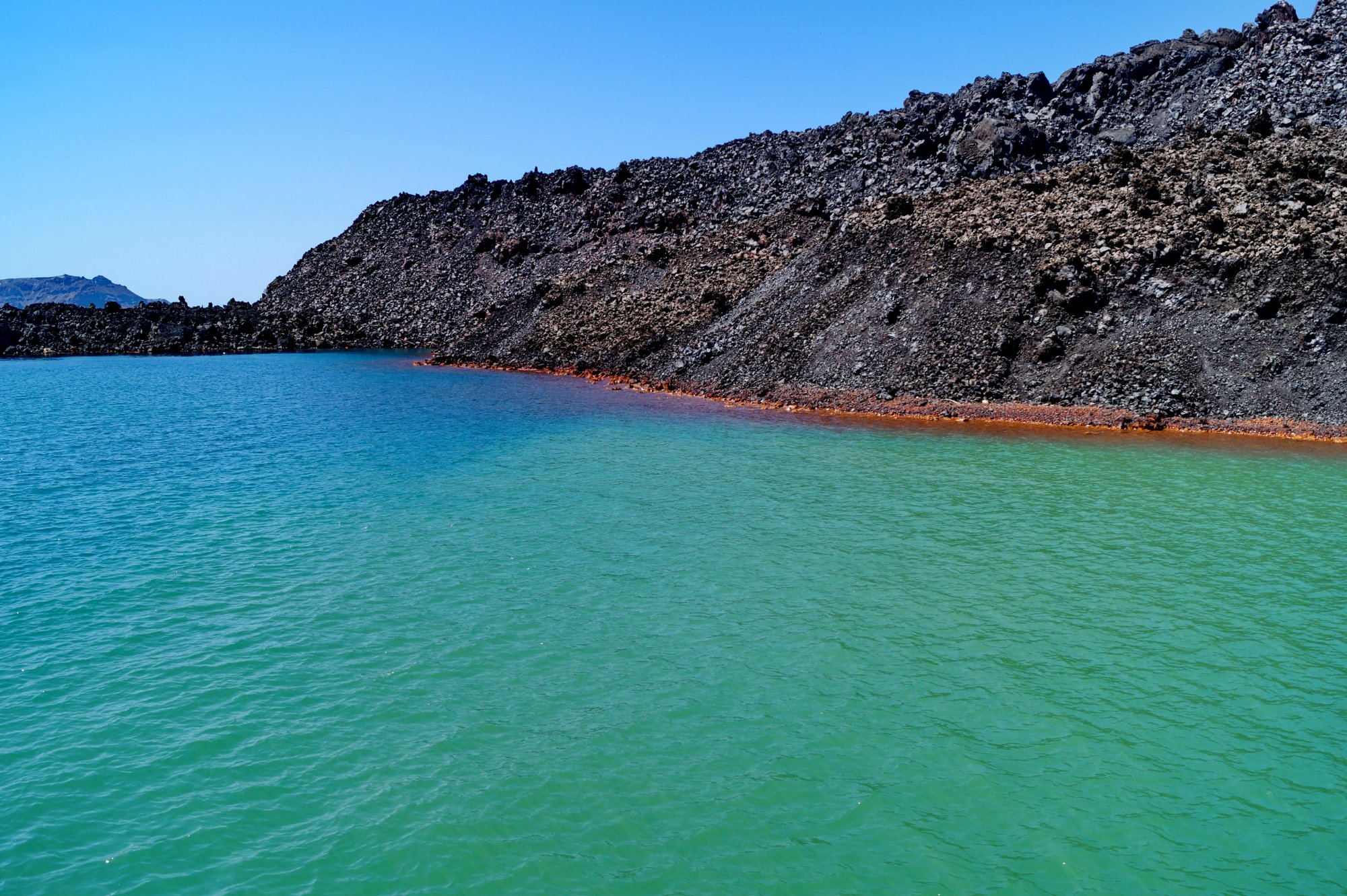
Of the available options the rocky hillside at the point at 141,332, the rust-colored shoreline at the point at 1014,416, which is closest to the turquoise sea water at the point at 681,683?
the rust-colored shoreline at the point at 1014,416

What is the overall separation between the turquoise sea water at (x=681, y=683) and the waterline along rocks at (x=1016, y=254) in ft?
30.9

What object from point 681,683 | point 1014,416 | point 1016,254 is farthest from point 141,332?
point 681,683

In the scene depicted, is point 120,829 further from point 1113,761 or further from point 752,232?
point 752,232

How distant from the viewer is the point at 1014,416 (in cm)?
3325

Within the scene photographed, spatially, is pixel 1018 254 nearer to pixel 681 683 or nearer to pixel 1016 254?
pixel 1016 254

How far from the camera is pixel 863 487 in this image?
23.4 metres

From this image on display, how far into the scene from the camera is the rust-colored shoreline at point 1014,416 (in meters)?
29.1

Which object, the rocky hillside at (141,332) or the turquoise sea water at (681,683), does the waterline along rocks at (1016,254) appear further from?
the rocky hillside at (141,332)

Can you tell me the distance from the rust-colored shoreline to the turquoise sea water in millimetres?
4955

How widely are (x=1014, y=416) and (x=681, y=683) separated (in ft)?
84.5

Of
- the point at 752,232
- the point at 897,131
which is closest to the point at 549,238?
the point at 752,232

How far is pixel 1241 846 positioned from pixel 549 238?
7979cm

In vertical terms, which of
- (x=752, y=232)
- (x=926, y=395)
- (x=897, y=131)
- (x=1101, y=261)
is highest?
(x=897, y=131)

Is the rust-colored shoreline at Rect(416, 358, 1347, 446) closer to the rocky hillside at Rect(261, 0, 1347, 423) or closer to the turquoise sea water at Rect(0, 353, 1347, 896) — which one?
the rocky hillside at Rect(261, 0, 1347, 423)
